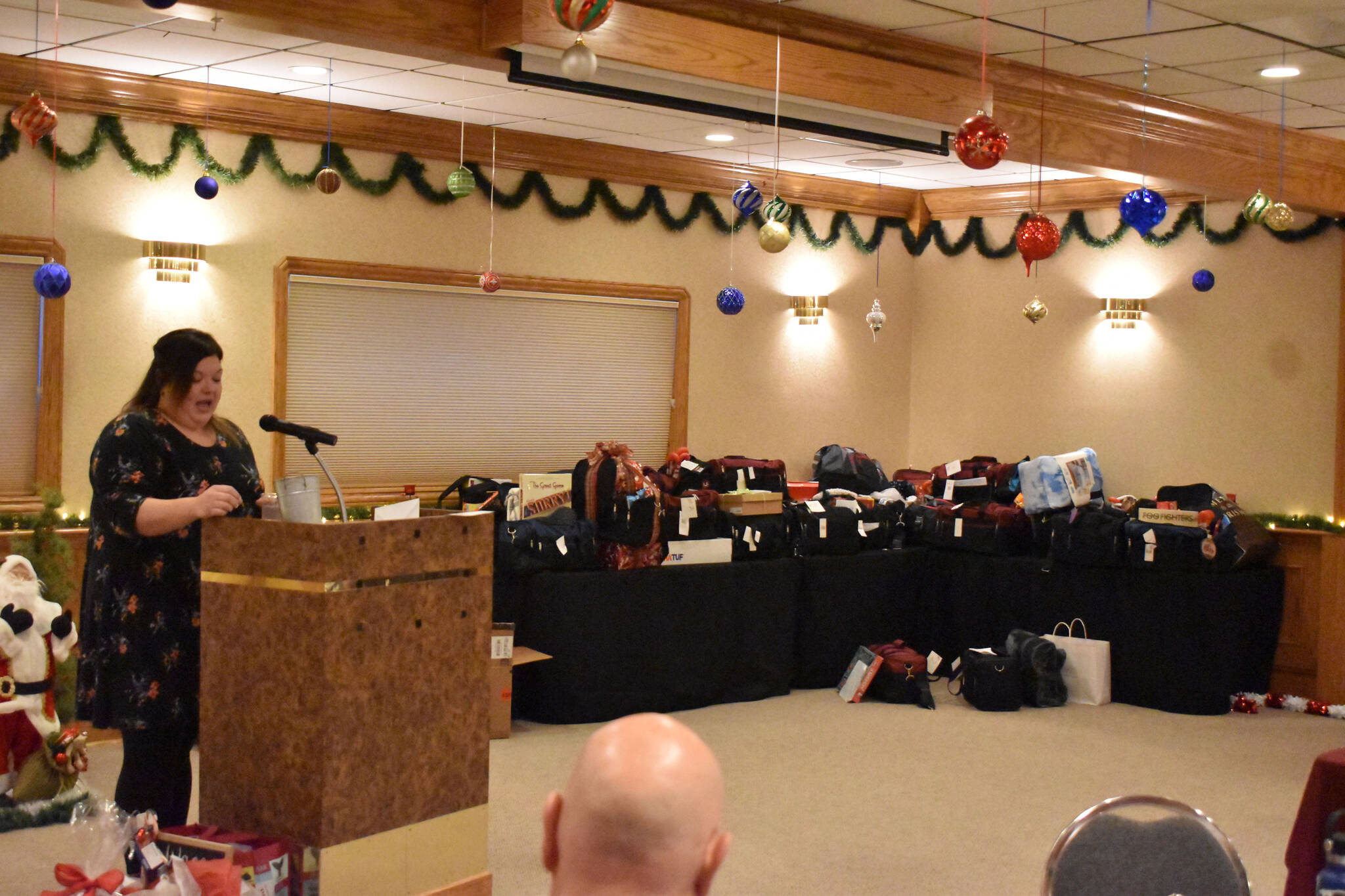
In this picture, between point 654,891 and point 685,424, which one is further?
point 685,424

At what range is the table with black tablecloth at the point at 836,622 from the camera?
635 cm

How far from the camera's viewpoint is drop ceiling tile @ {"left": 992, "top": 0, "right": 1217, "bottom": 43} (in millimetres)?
4887

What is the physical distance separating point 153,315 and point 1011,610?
486cm

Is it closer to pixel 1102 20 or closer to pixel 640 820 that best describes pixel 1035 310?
pixel 1102 20

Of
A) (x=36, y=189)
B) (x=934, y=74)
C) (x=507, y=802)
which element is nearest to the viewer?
(x=507, y=802)

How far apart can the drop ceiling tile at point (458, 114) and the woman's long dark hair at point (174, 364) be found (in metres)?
3.96

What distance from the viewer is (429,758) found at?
10.8ft

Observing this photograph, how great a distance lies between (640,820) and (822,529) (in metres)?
6.01

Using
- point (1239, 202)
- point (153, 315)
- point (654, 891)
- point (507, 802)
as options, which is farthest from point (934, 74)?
point (654, 891)

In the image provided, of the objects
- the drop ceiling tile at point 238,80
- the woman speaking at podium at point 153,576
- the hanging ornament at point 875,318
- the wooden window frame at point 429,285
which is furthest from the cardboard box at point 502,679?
the hanging ornament at point 875,318

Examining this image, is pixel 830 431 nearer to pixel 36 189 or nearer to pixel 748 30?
pixel 748 30

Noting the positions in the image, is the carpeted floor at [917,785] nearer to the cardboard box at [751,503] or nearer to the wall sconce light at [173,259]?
the cardboard box at [751,503]

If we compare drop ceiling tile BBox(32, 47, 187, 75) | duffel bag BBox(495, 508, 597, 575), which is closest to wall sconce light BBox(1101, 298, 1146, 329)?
duffel bag BBox(495, 508, 597, 575)

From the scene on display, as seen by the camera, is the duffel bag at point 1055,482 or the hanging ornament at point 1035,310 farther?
the hanging ornament at point 1035,310
